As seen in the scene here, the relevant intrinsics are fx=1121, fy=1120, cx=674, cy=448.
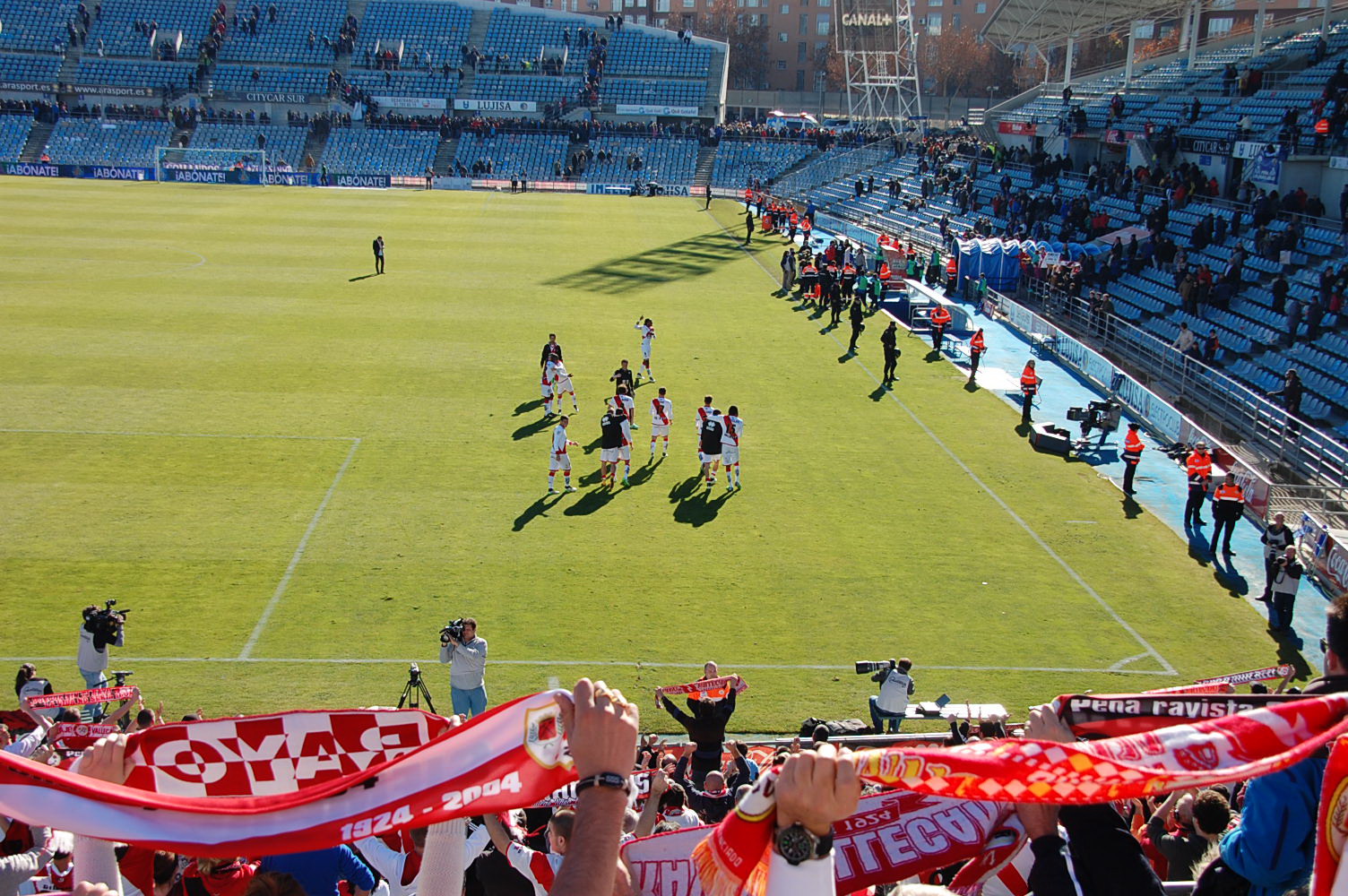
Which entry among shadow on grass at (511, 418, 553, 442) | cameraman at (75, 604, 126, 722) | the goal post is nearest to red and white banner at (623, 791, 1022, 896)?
cameraman at (75, 604, 126, 722)

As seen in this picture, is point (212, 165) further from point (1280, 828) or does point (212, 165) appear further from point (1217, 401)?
point (1280, 828)

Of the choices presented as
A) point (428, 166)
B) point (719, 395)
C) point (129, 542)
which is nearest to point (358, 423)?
point (129, 542)

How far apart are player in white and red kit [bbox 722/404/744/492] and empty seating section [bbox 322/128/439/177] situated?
58.9 m

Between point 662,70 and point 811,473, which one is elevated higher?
point 662,70

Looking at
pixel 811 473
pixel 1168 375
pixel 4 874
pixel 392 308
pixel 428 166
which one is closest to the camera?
pixel 4 874

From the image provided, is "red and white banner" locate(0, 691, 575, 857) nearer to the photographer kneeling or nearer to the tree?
the photographer kneeling

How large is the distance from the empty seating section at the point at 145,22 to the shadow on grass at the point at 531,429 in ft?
240

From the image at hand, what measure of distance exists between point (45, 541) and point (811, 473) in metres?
12.1

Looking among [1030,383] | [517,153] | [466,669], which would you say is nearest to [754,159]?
[517,153]

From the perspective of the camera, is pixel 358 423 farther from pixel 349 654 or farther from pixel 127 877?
pixel 127 877

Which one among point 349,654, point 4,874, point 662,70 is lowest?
point 349,654

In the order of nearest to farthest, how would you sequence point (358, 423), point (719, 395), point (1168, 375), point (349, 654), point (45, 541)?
point (349, 654) → point (45, 541) → point (358, 423) → point (719, 395) → point (1168, 375)

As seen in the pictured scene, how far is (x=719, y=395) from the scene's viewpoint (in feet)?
82.0

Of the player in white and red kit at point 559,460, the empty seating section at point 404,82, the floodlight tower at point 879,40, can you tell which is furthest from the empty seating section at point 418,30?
the player in white and red kit at point 559,460
